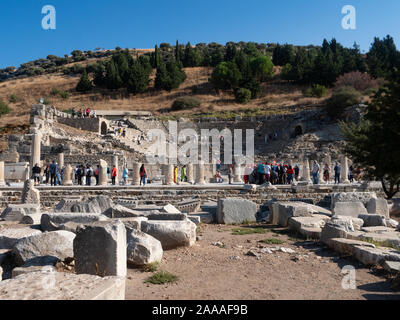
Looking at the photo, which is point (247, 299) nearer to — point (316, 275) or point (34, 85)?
point (316, 275)

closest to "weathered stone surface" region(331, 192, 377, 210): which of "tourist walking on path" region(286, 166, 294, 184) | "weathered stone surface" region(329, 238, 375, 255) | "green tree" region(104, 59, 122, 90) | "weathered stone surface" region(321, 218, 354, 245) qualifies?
"weathered stone surface" region(321, 218, 354, 245)

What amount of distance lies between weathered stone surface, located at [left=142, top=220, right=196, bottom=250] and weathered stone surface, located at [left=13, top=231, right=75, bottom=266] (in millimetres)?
1589

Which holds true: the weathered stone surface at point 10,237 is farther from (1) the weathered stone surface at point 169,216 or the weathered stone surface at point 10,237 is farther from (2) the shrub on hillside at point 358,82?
(2) the shrub on hillside at point 358,82

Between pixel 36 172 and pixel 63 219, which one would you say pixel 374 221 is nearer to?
pixel 63 219

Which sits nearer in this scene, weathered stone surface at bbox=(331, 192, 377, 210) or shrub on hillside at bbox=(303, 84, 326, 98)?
weathered stone surface at bbox=(331, 192, 377, 210)

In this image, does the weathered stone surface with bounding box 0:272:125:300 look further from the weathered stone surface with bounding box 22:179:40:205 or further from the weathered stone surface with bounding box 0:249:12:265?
the weathered stone surface with bounding box 22:179:40:205

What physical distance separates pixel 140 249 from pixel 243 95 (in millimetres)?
49397

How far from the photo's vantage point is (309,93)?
49.6 meters

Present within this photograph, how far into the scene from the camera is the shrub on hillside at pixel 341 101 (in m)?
38.0

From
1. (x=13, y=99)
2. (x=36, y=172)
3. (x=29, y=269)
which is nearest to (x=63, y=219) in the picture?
(x=29, y=269)

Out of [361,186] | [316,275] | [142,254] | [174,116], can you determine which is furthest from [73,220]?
[174,116]

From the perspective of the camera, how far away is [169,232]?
6.61 meters

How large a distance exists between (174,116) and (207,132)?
7.15 meters

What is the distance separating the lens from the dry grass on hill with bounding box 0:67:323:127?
49.6m
